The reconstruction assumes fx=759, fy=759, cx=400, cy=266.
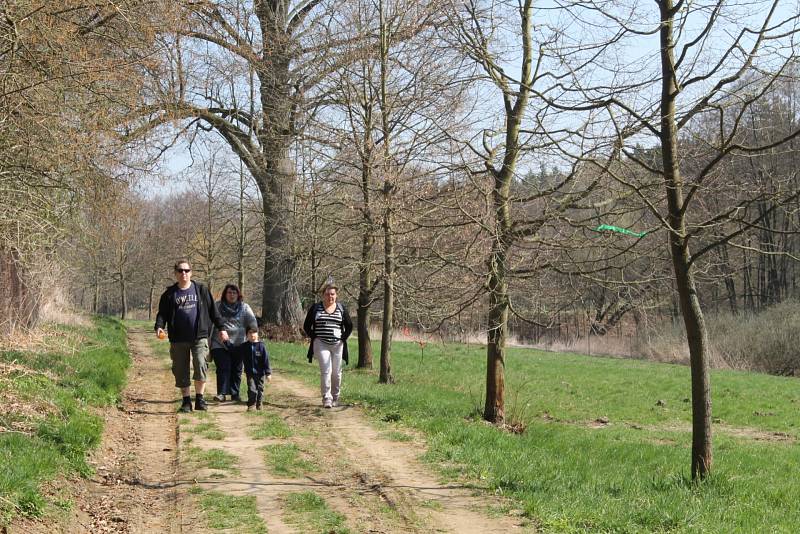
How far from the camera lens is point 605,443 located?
1193cm

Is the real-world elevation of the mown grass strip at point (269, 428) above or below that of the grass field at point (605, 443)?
above

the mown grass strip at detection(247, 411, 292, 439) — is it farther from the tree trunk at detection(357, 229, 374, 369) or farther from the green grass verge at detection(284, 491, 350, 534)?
the tree trunk at detection(357, 229, 374, 369)

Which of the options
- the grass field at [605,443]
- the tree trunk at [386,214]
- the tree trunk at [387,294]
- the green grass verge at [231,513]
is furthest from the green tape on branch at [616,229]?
the green grass verge at [231,513]

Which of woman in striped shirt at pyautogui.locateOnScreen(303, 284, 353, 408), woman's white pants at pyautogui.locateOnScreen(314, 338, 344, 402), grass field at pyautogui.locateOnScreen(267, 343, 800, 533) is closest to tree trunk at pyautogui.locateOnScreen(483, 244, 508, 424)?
grass field at pyautogui.locateOnScreen(267, 343, 800, 533)

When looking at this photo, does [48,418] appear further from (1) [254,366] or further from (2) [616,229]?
(2) [616,229]

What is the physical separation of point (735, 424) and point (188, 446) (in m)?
13.4

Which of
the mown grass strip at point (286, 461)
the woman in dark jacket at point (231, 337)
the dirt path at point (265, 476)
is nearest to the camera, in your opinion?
the dirt path at point (265, 476)

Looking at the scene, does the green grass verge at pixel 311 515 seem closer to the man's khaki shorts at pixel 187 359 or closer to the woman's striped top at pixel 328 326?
the man's khaki shorts at pixel 187 359

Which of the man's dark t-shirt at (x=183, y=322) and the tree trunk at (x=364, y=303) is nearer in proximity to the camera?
the man's dark t-shirt at (x=183, y=322)

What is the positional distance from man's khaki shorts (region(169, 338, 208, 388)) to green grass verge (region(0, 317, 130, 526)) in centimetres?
98

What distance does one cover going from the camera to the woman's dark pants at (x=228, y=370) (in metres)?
11.4

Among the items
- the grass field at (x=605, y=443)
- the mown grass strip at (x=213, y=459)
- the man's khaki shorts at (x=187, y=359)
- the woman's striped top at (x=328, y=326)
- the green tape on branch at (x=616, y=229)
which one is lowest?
the grass field at (x=605, y=443)

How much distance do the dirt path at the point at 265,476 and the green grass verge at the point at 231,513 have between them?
0.13 feet

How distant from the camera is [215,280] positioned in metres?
47.2
